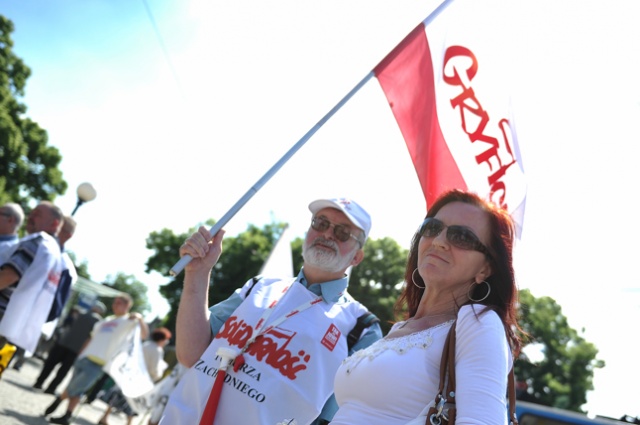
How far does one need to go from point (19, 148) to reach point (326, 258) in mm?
39422

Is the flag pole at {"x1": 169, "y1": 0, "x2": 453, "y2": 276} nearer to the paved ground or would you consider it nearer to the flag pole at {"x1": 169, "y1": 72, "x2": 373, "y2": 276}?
the flag pole at {"x1": 169, "y1": 72, "x2": 373, "y2": 276}

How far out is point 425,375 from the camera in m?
1.84

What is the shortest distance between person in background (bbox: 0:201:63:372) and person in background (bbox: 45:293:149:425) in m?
3.60

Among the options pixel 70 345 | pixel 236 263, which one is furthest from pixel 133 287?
pixel 70 345

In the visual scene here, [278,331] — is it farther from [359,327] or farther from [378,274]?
[378,274]

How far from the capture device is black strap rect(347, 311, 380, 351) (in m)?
3.06

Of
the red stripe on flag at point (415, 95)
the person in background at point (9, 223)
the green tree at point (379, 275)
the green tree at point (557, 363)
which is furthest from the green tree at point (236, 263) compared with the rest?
the red stripe on flag at point (415, 95)

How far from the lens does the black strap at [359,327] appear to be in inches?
121

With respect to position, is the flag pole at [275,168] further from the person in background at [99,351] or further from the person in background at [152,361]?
the person in background at [152,361]

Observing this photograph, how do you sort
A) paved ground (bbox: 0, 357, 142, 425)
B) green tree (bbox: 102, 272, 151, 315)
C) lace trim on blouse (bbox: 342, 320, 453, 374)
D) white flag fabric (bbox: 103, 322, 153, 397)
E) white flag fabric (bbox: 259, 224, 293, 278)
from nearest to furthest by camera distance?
lace trim on blouse (bbox: 342, 320, 453, 374) → paved ground (bbox: 0, 357, 142, 425) → white flag fabric (bbox: 103, 322, 153, 397) → white flag fabric (bbox: 259, 224, 293, 278) → green tree (bbox: 102, 272, 151, 315)

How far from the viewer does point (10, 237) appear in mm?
5633

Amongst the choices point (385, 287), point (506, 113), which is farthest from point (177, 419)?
point (385, 287)

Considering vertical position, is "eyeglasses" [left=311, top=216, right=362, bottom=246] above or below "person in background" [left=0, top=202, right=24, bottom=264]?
above

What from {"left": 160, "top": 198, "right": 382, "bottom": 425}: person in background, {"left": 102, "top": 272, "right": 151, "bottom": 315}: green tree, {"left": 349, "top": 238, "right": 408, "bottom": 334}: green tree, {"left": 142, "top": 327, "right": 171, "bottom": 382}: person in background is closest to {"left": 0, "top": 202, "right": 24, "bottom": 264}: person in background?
{"left": 160, "top": 198, "right": 382, "bottom": 425}: person in background
